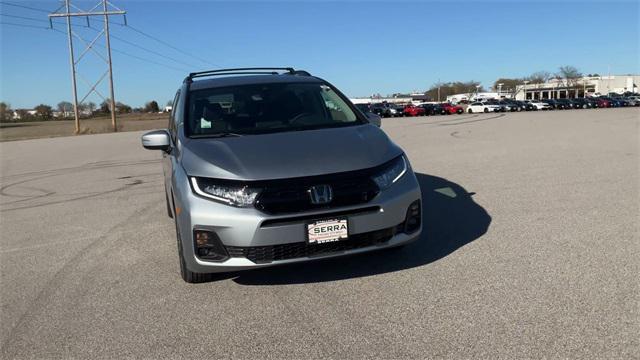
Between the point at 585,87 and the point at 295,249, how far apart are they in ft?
502

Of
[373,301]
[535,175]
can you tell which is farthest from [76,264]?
[535,175]

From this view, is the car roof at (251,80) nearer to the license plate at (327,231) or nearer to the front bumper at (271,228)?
the front bumper at (271,228)

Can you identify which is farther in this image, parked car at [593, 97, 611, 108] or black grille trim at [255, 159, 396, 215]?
parked car at [593, 97, 611, 108]

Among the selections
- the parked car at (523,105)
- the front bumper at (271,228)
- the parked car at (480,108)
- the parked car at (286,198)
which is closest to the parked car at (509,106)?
the parked car at (523,105)

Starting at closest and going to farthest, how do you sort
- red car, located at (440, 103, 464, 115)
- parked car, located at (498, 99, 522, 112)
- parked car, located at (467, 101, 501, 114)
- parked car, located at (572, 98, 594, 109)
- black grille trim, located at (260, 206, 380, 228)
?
black grille trim, located at (260, 206, 380, 228) < red car, located at (440, 103, 464, 115) < parked car, located at (467, 101, 501, 114) < parked car, located at (498, 99, 522, 112) < parked car, located at (572, 98, 594, 109)

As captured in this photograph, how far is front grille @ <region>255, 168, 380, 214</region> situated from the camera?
365 cm

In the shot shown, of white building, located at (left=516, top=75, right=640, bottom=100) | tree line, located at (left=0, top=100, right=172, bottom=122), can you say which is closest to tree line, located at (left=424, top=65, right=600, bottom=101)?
white building, located at (left=516, top=75, right=640, bottom=100)

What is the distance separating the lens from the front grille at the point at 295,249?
371 centimetres

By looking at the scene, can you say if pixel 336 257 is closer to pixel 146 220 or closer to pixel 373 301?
pixel 373 301

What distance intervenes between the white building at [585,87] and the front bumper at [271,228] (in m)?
149

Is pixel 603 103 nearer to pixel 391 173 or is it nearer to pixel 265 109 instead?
pixel 265 109

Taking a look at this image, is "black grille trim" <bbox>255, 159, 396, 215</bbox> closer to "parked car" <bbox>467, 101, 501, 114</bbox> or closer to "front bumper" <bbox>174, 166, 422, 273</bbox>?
"front bumper" <bbox>174, 166, 422, 273</bbox>

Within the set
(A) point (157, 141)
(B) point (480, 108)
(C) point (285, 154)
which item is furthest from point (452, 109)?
(C) point (285, 154)

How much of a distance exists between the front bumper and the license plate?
4 centimetres
